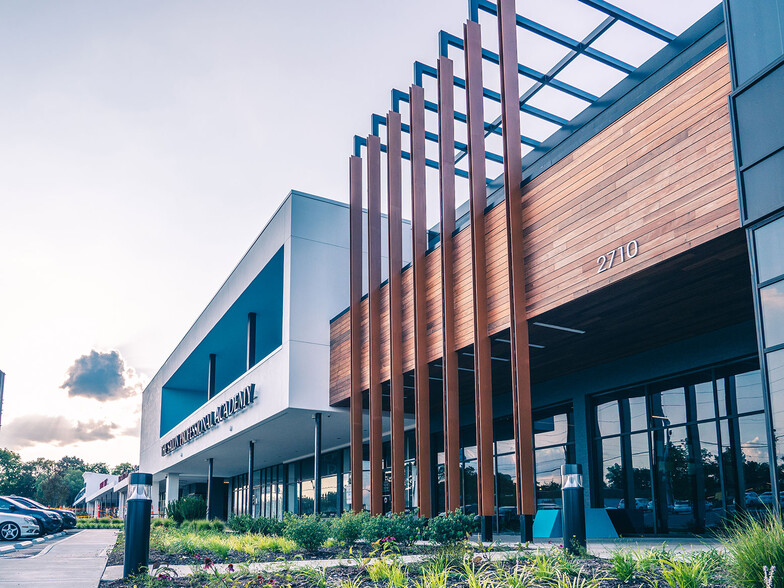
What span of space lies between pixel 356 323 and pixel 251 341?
9192mm

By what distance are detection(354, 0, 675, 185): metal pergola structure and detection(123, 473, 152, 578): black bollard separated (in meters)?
11.1

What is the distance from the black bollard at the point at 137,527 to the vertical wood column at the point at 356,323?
32.7 ft

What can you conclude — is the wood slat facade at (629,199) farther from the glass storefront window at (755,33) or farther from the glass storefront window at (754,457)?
the glass storefront window at (754,457)

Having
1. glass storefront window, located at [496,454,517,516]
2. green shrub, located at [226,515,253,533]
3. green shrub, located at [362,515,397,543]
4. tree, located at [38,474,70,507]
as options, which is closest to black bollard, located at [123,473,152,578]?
green shrub, located at [362,515,397,543]

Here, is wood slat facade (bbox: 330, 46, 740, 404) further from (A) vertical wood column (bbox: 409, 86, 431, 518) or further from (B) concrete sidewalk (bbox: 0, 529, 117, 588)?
(B) concrete sidewalk (bbox: 0, 529, 117, 588)

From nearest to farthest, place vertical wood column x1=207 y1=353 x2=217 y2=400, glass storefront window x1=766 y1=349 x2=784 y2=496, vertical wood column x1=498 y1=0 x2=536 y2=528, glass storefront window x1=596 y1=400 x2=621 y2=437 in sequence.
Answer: glass storefront window x1=766 y1=349 x2=784 y2=496, vertical wood column x1=498 y1=0 x2=536 y2=528, glass storefront window x1=596 y1=400 x2=621 y2=437, vertical wood column x1=207 y1=353 x2=217 y2=400

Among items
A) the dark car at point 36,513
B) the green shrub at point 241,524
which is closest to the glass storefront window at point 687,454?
the green shrub at point 241,524

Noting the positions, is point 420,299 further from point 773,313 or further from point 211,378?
point 211,378

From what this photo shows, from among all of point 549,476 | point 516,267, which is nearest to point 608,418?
point 549,476

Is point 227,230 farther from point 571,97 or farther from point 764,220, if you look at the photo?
point 764,220

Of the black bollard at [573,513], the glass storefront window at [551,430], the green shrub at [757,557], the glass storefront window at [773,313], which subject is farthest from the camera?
the glass storefront window at [551,430]

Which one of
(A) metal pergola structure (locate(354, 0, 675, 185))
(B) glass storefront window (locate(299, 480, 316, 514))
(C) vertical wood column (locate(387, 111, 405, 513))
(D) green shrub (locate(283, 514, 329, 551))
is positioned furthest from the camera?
(B) glass storefront window (locate(299, 480, 316, 514))

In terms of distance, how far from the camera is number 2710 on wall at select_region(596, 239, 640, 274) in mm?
10664

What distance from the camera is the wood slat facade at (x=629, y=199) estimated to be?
945cm
